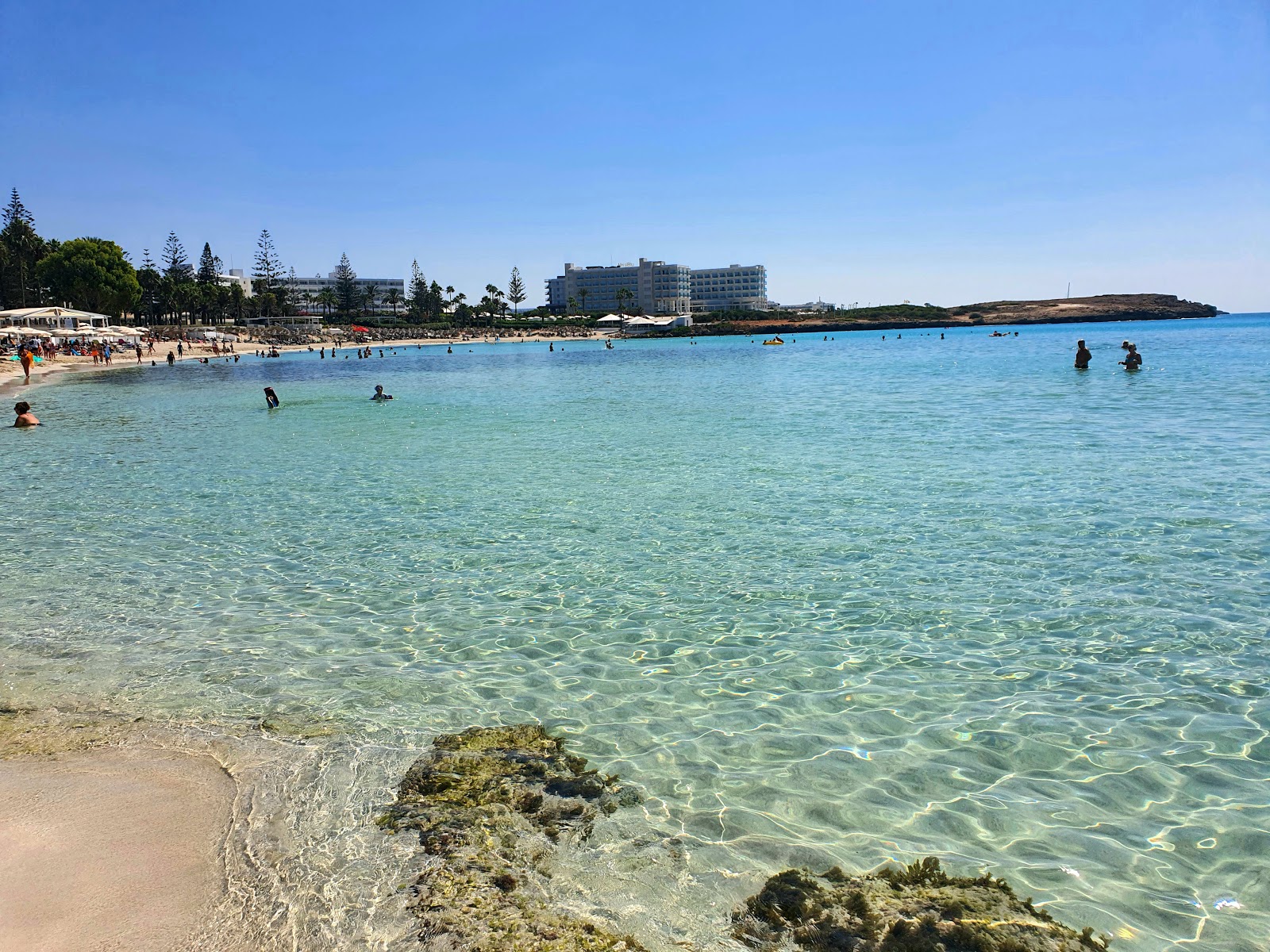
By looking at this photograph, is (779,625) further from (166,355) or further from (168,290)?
(168,290)

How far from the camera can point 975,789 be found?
14.7 feet

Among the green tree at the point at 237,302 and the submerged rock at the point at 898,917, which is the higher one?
the green tree at the point at 237,302

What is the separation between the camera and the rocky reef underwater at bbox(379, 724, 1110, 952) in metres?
3.23

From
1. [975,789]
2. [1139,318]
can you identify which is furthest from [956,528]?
[1139,318]

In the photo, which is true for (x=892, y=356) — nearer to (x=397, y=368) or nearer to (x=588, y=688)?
(x=397, y=368)

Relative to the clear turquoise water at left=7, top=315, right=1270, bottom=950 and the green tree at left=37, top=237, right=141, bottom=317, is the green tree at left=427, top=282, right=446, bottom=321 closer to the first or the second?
the green tree at left=37, top=237, right=141, bottom=317

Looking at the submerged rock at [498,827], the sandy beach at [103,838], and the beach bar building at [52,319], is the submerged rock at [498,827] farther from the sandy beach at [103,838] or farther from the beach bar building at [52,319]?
the beach bar building at [52,319]

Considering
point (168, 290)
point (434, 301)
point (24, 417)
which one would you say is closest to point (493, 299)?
point (434, 301)

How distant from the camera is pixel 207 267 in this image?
5369 inches

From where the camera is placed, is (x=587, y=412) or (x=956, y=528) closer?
(x=956, y=528)

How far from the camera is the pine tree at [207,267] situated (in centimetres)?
13512

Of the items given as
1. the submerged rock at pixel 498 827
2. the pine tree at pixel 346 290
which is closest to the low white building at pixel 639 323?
the pine tree at pixel 346 290

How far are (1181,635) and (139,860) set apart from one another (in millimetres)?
7468

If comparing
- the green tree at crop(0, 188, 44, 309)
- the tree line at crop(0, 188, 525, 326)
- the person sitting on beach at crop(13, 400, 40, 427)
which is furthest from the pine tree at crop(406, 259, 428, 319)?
the person sitting on beach at crop(13, 400, 40, 427)
